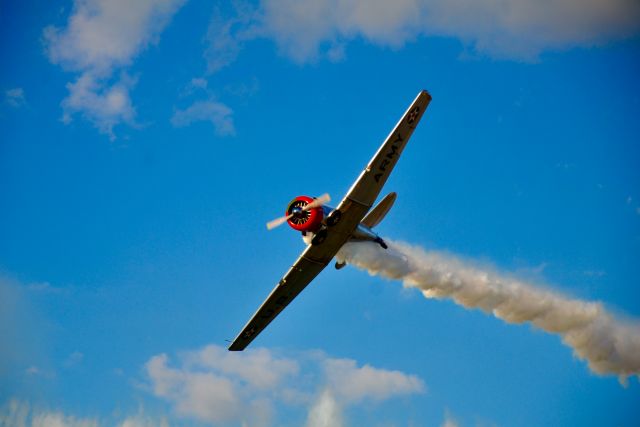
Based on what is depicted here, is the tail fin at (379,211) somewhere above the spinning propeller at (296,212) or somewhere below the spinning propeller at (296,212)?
above

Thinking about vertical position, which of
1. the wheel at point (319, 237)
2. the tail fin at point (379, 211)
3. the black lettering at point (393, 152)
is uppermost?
the black lettering at point (393, 152)

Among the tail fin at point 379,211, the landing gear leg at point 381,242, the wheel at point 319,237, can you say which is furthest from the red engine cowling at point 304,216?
the landing gear leg at point 381,242

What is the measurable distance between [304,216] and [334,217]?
143cm

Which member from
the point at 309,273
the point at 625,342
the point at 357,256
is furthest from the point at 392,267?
the point at 625,342

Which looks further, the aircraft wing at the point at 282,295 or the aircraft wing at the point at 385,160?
the aircraft wing at the point at 282,295

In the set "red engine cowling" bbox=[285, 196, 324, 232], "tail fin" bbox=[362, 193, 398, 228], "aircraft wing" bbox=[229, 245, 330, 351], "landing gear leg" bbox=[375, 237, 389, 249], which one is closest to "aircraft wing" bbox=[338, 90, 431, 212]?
"red engine cowling" bbox=[285, 196, 324, 232]

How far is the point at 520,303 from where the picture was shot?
41438 millimetres

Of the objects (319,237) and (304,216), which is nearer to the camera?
(304,216)

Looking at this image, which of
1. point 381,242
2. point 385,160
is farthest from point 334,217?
point 381,242

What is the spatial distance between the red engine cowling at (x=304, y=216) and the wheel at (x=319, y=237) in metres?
0.32

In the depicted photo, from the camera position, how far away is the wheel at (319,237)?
34156mm

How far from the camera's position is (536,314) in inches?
1639

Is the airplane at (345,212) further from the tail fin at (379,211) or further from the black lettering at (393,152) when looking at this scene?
the tail fin at (379,211)

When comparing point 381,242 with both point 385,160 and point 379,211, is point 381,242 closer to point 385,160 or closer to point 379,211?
point 379,211
